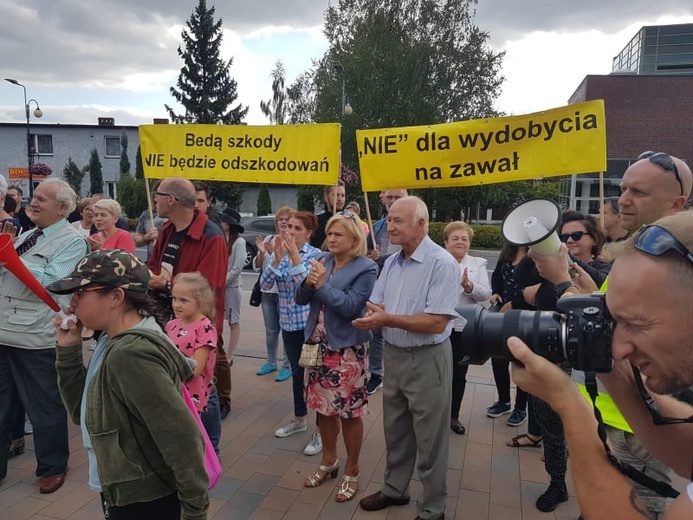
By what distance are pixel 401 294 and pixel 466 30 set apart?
26178 millimetres

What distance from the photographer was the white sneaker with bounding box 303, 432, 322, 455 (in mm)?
3639

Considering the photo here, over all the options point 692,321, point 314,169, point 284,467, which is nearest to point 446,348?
point 284,467

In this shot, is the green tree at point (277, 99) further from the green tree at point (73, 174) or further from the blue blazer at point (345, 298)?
the blue blazer at point (345, 298)

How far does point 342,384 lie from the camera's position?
3.16 meters

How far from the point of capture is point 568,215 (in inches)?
121

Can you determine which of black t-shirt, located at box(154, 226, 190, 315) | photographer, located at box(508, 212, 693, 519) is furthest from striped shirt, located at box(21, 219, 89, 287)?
photographer, located at box(508, 212, 693, 519)

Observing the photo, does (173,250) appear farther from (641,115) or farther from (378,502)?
(641,115)

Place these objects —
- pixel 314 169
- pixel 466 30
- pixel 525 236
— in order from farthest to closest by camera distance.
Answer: pixel 466 30
pixel 314 169
pixel 525 236

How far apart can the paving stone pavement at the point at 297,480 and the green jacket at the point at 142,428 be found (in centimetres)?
130

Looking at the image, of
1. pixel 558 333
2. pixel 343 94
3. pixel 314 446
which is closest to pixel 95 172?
pixel 343 94

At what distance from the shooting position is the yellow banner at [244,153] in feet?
15.6

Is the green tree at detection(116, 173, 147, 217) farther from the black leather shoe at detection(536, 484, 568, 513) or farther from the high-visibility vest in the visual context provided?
the high-visibility vest

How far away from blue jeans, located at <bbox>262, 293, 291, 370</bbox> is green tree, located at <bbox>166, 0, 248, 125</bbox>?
32.1m

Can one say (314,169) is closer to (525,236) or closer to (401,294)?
(401,294)
